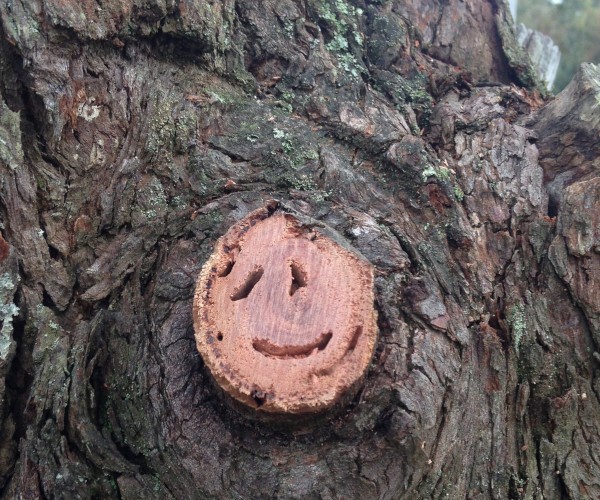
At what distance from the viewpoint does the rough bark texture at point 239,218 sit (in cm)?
166

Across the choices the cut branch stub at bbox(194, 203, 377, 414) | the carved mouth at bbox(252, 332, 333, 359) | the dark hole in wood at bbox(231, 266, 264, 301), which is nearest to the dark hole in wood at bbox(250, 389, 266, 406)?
the cut branch stub at bbox(194, 203, 377, 414)

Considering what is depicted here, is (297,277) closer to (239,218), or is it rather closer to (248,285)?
(248,285)

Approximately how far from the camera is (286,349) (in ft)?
5.33

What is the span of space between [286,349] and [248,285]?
0.88 feet

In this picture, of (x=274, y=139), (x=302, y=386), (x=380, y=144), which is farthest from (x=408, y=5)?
(x=302, y=386)

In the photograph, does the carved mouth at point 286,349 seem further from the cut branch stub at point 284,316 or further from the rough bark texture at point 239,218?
the rough bark texture at point 239,218

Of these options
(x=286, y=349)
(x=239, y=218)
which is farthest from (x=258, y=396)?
(x=239, y=218)

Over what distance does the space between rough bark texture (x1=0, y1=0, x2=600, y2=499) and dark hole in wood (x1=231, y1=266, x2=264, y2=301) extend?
0.21 m

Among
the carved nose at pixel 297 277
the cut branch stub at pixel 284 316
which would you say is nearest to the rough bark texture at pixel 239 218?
the cut branch stub at pixel 284 316

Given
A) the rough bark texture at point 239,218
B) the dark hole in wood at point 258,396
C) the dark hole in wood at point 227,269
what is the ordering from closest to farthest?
1. the dark hole in wood at point 258,396
2. the rough bark texture at point 239,218
3. the dark hole in wood at point 227,269

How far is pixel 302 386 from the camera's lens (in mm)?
1559

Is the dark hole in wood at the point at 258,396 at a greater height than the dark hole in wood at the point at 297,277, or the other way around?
the dark hole in wood at the point at 297,277

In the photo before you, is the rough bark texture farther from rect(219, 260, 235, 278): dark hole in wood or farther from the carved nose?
the carved nose

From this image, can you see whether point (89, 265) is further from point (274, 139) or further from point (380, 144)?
point (380, 144)
